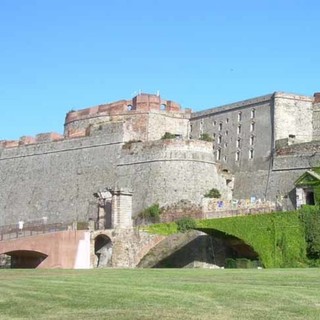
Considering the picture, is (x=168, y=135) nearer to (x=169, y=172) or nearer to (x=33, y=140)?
(x=169, y=172)

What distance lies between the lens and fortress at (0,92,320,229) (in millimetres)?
58188

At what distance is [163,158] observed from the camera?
194 ft

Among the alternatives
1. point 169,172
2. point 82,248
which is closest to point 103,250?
point 82,248

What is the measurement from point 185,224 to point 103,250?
5.59 meters

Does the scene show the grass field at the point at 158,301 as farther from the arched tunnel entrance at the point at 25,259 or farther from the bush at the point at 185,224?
the arched tunnel entrance at the point at 25,259

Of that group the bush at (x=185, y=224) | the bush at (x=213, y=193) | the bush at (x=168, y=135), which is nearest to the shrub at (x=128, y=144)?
the bush at (x=168, y=135)

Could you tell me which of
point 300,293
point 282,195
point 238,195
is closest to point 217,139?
point 238,195

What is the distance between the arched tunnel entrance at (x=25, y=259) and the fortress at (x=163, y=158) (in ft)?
32.9

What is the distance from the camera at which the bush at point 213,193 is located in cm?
5716

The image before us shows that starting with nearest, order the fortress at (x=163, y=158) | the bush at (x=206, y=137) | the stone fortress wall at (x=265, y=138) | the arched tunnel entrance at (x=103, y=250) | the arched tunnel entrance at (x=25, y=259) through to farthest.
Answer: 1. the arched tunnel entrance at (x=103, y=250)
2. the arched tunnel entrance at (x=25, y=259)
3. the fortress at (x=163, y=158)
4. the stone fortress wall at (x=265, y=138)
5. the bush at (x=206, y=137)

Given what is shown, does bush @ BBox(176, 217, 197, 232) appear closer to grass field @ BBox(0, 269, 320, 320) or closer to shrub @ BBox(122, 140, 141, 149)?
shrub @ BBox(122, 140, 141, 149)

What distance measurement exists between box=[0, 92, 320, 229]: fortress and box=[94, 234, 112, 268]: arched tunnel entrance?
9304 millimetres

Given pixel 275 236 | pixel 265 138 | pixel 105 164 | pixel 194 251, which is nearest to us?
pixel 275 236

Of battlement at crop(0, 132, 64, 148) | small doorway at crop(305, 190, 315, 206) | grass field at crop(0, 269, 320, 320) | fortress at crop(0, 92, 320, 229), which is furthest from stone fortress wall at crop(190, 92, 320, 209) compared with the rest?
grass field at crop(0, 269, 320, 320)
